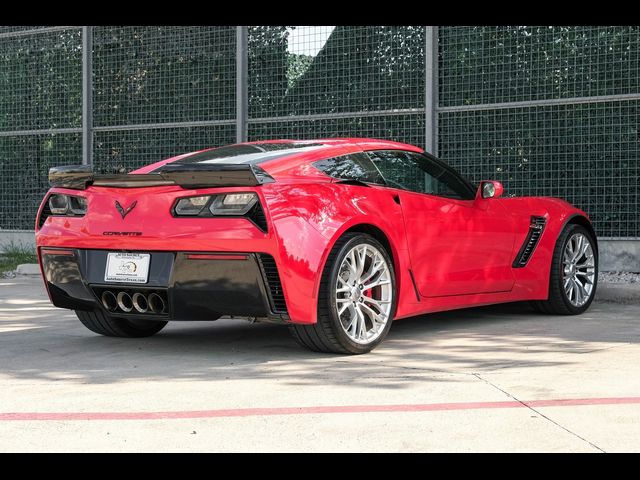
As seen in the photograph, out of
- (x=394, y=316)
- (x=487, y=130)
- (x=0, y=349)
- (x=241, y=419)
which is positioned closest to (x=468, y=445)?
(x=241, y=419)

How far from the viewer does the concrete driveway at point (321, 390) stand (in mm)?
3983

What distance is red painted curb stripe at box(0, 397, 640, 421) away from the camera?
4.44 metres

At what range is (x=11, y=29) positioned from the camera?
1609 cm

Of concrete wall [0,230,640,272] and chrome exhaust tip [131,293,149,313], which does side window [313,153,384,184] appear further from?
concrete wall [0,230,640,272]

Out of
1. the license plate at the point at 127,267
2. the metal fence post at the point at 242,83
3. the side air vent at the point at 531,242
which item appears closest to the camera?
the license plate at the point at 127,267

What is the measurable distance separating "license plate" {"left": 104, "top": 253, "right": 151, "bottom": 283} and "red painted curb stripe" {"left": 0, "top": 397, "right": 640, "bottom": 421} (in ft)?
5.23

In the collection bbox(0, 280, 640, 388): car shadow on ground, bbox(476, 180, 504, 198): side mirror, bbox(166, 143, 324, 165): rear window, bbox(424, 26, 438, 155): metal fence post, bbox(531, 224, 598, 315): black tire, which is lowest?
bbox(0, 280, 640, 388): car shadow on ground

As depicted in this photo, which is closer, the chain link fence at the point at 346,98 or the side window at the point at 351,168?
the side window at the point at 351,168

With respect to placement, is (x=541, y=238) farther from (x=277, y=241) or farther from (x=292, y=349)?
(x=277, y=241)

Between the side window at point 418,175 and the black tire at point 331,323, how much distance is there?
0.74 metres

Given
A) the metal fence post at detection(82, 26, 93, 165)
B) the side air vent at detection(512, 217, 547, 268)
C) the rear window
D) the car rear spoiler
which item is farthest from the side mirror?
the metal fence post at detection(82, 26, 93, 165)

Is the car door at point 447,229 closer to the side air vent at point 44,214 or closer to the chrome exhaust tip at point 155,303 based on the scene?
the chrome exhaust tip at point 155,303

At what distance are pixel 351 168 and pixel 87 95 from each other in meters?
9.64

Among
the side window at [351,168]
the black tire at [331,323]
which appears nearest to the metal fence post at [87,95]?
the side window at [351,168]
